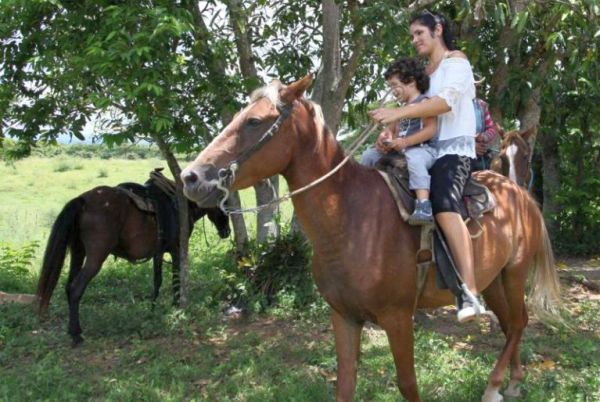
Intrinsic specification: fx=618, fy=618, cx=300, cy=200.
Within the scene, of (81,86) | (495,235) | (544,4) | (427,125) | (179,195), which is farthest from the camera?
(544,4)

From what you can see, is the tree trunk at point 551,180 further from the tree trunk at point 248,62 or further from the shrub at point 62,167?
the shrub at point 62,167

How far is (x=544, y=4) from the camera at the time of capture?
23.6ft

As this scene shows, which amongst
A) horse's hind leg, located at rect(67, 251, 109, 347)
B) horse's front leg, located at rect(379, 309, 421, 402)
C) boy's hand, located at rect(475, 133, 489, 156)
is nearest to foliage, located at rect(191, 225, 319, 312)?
horse's hind leg, located at rect(67, 251, 109, 347)

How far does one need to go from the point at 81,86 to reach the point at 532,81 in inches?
198

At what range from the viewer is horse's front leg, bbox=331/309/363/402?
3553mm

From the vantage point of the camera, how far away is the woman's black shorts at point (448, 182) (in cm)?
352

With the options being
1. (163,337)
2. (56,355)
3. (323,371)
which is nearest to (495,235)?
(323,371)

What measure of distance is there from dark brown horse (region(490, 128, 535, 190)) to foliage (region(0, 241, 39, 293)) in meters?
6.22

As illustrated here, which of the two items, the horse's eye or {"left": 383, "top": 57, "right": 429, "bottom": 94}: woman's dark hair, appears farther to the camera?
{"left": 383, "top": 57, "right": 429, "bottom": 94}: woman's dark hair

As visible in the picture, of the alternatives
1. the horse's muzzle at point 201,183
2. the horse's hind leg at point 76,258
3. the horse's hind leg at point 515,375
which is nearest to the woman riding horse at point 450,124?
the horse's muzzle at point 201,183

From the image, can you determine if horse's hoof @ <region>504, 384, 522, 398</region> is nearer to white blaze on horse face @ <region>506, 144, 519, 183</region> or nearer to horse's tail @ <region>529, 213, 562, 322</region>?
horse's tail @ <region>529, 213, 562, 322</region>

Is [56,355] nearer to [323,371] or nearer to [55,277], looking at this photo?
[55,277]

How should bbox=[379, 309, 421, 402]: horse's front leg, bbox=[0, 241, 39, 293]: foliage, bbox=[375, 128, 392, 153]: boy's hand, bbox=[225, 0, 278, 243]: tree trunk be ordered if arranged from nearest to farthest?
bbox=[379, 309, 421, 402]: horse's front leg, bbox=[375, 128, 392, 153]: boy's hand, bbox=[225, 0, 278, 243]: tree trunk, bbox=[0, 241, 39, 293]: foliage

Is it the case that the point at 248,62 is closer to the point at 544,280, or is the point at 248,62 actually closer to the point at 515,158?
the point at 515,158
